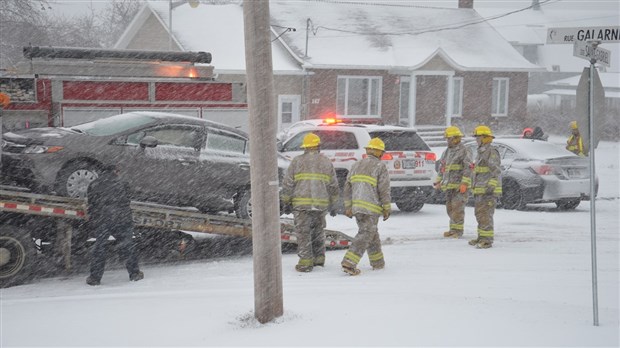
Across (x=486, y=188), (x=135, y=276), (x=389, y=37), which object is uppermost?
(x=389, y=37)

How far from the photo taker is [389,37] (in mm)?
34062

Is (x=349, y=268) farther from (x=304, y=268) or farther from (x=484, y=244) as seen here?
(x=484, y=244)

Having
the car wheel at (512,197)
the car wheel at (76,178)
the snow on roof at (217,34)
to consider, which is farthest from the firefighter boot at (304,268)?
the snow on roof at (217,34)

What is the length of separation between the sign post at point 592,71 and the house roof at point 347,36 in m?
21.8

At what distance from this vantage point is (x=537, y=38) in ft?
206

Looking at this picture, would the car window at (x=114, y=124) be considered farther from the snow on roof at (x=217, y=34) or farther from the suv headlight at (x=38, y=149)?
the snow on roof at (x=217, y=34)

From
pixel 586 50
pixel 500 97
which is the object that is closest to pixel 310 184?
pixel 586 50

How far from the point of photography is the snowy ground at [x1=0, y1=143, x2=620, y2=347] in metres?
6.81

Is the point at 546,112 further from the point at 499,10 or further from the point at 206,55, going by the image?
the point at 206,55

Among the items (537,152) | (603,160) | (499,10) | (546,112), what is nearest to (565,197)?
(537,152)

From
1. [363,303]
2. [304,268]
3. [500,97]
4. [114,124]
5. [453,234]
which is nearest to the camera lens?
[363,303]

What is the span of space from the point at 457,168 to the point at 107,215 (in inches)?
223

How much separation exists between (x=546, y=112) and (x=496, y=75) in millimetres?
12860

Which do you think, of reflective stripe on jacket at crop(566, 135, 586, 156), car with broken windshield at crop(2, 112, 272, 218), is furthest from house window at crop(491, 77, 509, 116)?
car with broken windshield at crop(2, 112, 272, 218)
